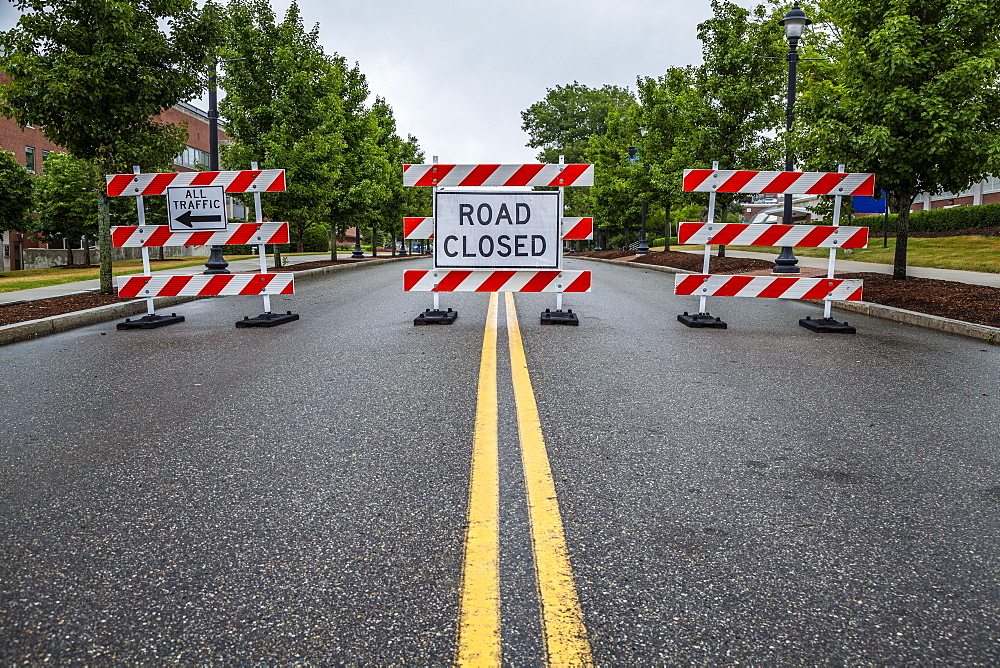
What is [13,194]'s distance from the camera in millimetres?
31875

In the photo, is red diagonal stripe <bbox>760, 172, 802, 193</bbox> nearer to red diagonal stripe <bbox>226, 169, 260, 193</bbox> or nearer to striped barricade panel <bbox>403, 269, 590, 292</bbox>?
striped barricade panel <bbox>403, 269, 590, 292</bbox>

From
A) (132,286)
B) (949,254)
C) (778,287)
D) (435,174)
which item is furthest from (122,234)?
(949,254)

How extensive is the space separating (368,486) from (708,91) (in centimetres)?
2163

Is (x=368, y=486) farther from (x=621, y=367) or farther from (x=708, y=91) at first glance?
(x=708, y=91)

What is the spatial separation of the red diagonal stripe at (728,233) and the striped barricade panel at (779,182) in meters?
0.47

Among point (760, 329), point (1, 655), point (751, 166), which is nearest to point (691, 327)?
point (760, 329)

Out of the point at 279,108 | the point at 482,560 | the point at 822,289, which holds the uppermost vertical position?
the point at 279,108

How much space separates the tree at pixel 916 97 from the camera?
39.7 ft

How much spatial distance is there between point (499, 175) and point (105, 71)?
26.4 ft

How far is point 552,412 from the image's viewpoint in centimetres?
503

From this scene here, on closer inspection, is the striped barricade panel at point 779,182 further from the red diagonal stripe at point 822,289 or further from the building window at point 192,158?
the building window at point 192,158

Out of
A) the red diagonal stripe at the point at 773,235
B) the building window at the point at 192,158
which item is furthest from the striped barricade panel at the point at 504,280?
the building window at the point at 192,158

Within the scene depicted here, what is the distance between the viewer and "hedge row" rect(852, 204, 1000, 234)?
33156mm

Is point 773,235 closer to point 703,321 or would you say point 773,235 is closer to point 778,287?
point 778,287
